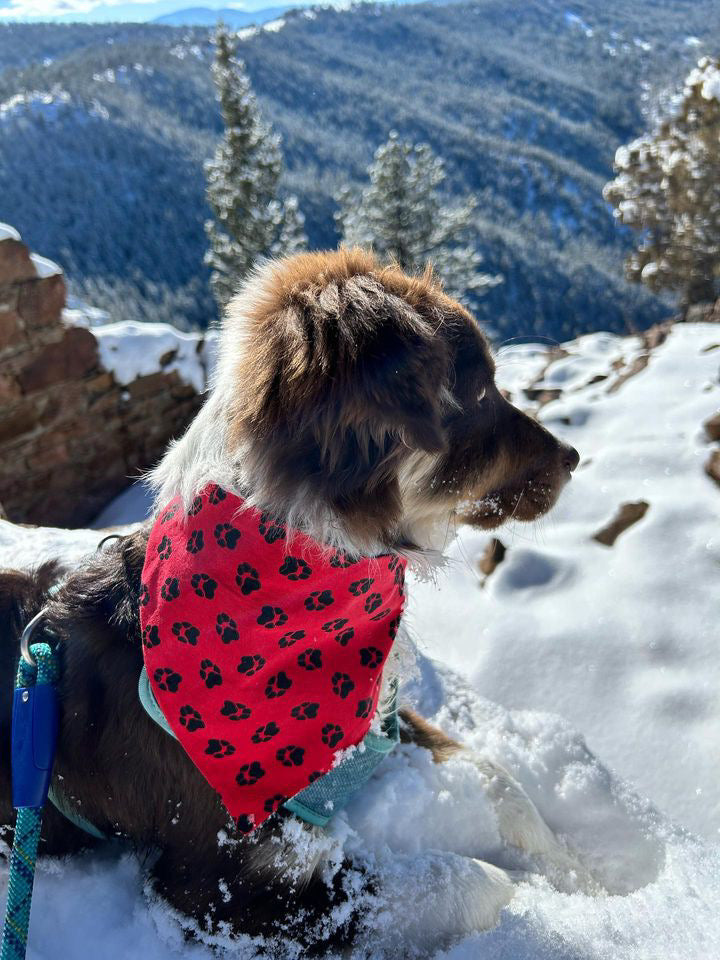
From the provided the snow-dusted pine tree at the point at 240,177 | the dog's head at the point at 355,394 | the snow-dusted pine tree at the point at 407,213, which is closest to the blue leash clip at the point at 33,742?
the dog's head at the point at 355,394

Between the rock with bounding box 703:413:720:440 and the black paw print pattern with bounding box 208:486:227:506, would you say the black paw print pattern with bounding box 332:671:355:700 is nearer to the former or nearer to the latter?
the black paw print pattern with bounding box 208:486:227:506

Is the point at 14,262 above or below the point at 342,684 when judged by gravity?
above

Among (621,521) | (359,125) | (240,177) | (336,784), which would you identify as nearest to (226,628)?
(336,784)

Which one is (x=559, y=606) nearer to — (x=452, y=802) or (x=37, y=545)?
(x=452, y=802)

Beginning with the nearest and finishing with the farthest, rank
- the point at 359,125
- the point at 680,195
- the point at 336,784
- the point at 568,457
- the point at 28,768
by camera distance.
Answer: the point at 28,768
the point at 336,784
the point at 568,457
the point at 680,195
the point at 359,125

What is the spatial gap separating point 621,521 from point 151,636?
2.84 metres

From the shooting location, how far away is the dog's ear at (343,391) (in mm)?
1352

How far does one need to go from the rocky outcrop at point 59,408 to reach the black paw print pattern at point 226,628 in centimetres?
385

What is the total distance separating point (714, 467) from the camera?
3.58 meters

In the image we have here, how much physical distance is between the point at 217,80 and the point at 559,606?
1927 centimetres

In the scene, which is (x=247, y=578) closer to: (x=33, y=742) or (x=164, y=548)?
(x=164, y=548)

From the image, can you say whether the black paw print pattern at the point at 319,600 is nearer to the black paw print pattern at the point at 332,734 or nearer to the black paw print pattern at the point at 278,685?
the black paw print pattern at the point at 278,685

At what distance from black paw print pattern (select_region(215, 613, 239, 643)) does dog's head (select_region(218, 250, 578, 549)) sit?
0.34m

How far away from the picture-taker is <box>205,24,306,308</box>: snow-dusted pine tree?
672 inches
